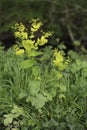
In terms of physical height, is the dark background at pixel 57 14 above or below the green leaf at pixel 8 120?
above

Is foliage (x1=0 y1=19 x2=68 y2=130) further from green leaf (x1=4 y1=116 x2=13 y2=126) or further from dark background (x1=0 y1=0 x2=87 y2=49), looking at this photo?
dark background (x1=0 y1=0 x2=87 y2=49)

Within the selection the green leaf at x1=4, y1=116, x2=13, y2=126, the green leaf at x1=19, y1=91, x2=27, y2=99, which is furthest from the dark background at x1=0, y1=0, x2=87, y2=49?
the green leaf at x1=4, y1=116, x2=13, y2=126

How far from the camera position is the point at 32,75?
3.61m

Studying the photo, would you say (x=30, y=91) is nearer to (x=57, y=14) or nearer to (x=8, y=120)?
(x=8, y=120)

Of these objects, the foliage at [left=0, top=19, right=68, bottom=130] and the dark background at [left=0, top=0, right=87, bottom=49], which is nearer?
the foliage at [left=0, top=19, right=68, bottom=130]

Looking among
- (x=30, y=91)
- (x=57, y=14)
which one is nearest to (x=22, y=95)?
(x=30, y=91)

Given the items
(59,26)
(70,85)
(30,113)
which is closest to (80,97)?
(70,85)

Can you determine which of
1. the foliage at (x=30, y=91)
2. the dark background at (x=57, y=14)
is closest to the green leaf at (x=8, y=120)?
the foliage at (x=30, y=91)

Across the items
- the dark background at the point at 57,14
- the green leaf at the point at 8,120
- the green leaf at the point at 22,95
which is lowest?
the green leaf at the point at 8,120

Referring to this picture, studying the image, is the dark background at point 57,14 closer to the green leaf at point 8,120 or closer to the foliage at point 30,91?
the foliage at point 30,91

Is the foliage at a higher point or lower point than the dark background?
lower

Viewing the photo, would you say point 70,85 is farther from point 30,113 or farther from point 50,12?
point 50,12

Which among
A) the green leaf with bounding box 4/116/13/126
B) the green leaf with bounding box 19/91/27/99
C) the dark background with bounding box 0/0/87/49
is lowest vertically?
the green leaf with bounding box 4/116/13/126

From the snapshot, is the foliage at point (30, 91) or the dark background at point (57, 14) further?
the dark background at point (57, 14)
